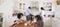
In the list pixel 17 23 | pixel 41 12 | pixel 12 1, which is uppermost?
pixel 12 1

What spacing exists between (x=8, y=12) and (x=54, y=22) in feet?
1.55

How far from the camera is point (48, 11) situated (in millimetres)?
1196

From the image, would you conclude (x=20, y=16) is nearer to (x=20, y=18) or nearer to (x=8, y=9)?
(x=20, y=18)

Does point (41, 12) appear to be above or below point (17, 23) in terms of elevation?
above

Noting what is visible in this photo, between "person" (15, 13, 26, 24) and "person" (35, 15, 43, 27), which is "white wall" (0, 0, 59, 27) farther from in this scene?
"person" (35, 15, 43, 27)

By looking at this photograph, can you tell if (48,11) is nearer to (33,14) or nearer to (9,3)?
(33,14)

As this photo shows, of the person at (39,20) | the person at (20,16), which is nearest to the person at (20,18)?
the person at (20,16)

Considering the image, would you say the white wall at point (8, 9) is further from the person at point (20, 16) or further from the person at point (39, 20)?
the person at point (39, 20)

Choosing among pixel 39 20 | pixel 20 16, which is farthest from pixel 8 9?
pixel 39 20

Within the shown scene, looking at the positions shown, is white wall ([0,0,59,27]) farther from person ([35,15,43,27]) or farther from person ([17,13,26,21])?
person ([35,15,43,27])

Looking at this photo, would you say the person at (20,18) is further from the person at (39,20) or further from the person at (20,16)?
the person at (39,20)

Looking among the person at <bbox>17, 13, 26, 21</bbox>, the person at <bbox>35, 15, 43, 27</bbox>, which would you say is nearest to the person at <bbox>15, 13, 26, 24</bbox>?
the person at <bbox>17, 13, 26, 21</bbox>

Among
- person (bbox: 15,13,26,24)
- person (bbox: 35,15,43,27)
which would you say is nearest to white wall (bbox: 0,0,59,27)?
person (bbox: 15,13,26,24)

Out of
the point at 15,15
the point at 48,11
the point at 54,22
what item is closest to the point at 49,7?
the point at 48,11
